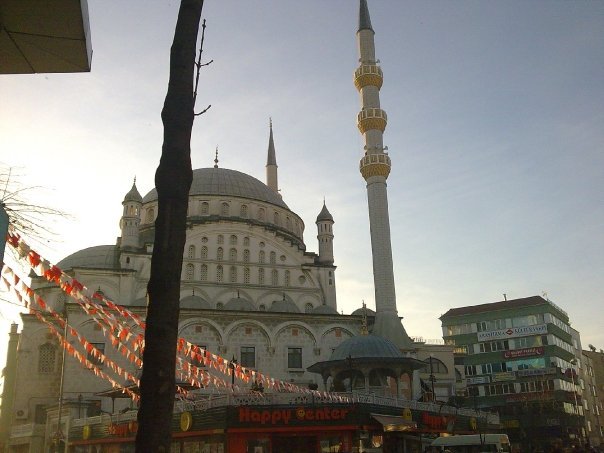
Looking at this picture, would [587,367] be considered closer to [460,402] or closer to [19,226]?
[460,402]

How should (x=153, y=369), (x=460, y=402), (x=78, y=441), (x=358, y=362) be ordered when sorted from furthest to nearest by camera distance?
(x=460, y=402), (x=358, y=362), (x=78, y=441), (x=153, y=369)

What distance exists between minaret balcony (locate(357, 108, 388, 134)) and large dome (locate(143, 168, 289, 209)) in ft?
36.3

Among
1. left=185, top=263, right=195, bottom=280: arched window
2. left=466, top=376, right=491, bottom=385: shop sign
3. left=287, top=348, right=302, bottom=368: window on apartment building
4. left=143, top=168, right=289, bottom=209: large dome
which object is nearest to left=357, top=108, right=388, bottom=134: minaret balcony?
left=143, top=168, right=289, bottom=209: large dome

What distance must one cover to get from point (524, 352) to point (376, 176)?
26891mm

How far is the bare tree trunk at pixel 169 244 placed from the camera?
177 inches

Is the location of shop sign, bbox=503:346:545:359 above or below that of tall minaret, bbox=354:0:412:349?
below

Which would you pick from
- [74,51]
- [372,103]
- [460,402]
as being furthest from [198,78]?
[460,402]

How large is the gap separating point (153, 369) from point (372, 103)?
1562 inches

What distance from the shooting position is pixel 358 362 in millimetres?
29359

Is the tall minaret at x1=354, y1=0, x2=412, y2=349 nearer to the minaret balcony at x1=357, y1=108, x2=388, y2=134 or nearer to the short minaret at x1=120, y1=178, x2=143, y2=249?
the minaret balcony at x1=357, y1=108, x2=388, y2=134

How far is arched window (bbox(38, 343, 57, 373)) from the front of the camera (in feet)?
111

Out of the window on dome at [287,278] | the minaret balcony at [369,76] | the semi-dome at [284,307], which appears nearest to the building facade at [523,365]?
the window on dome at [287,278]

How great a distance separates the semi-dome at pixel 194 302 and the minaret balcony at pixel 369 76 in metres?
19.9

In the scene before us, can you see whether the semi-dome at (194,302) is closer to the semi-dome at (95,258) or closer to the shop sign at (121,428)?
the semi-dome at (95,258)
